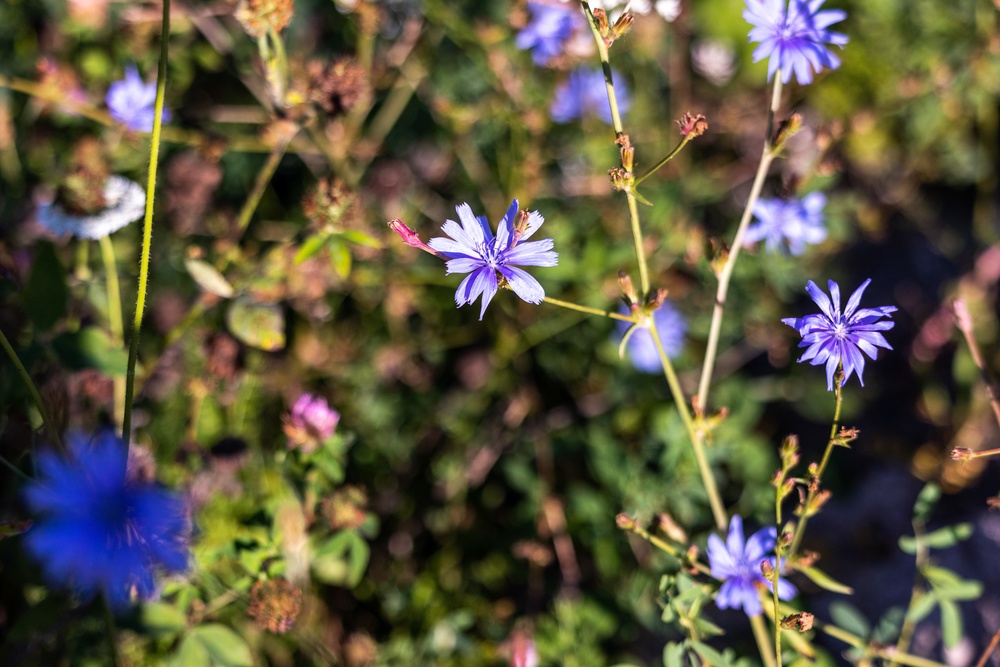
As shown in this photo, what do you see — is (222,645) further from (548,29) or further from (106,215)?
(548,29)

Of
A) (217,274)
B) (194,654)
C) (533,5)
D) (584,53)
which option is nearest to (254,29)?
(217,274)

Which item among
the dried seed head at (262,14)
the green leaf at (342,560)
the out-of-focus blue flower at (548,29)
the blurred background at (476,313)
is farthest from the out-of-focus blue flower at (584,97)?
the green leaf at (342,560)

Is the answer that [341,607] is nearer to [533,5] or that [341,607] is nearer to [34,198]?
[34,198]

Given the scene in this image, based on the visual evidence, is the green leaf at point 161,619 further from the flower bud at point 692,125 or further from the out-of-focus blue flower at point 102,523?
the flower bud at point 692,125

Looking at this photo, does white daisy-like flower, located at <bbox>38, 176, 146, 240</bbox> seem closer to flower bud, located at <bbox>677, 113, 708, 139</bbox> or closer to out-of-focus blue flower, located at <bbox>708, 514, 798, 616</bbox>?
flower bud, located at <bbox>677, 113, 708, 139</bbox>

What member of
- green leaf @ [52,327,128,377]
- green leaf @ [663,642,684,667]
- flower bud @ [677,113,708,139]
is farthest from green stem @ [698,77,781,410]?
green leaf @ [52,327,128,377]

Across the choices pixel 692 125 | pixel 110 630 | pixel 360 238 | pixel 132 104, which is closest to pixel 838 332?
pixel 692 125
